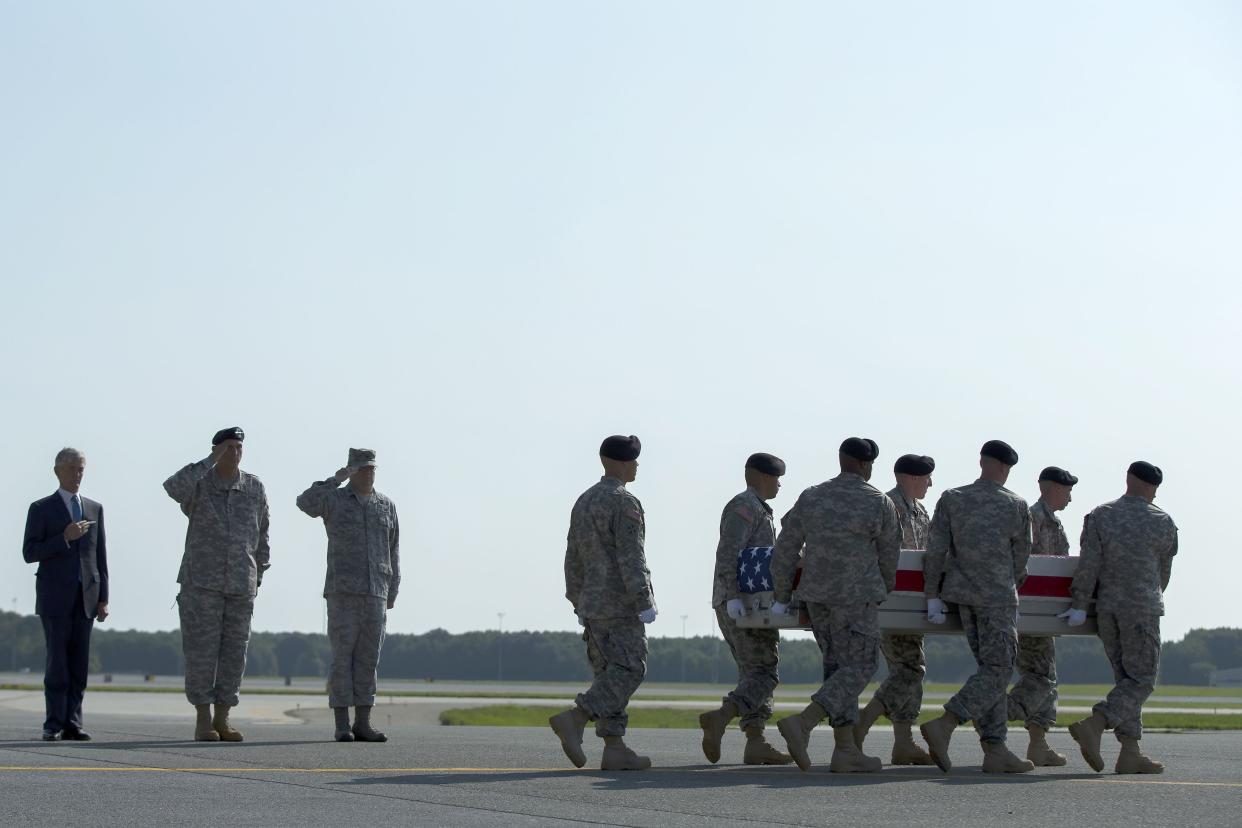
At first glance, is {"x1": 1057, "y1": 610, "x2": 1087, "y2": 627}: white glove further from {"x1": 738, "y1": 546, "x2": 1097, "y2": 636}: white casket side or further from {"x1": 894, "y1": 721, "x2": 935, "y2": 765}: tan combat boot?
{"x1": 894, "y1": 721, "x2": 935, "y2": 765}: tan combat boot

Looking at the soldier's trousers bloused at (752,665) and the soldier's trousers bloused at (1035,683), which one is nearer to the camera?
the soldier's trousers bloused at (752,665)

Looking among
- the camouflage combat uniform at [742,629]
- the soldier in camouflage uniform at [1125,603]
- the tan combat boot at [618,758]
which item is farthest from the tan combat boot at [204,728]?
the soldier in camouflage uniform at [1125,603]

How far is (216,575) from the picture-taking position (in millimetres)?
12633

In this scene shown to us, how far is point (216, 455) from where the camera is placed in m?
12.6

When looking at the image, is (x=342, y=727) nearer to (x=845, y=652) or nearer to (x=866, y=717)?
(x=866, y=717)

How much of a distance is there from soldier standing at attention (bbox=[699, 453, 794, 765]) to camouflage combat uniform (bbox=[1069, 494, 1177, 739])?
2038 millimetres

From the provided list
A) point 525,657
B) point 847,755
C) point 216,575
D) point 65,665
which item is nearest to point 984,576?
point 847,755

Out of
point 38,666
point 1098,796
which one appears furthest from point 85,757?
point 38,666

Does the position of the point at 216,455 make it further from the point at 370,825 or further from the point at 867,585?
the point at 370,825

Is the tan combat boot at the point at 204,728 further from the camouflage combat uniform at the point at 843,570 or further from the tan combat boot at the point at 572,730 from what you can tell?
the camouflage combat uniform at the point at 843,570

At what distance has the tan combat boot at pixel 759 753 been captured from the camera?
11.1 metres

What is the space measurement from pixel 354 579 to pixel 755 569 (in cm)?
365

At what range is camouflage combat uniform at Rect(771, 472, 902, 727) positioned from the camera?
10.1 metres

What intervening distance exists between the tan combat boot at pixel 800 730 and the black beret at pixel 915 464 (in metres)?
2.31
